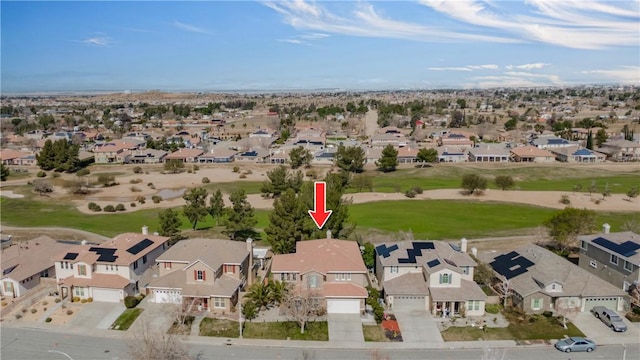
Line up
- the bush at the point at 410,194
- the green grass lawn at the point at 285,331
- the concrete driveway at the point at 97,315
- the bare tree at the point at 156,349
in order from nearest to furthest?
the bare tree at the point at 156,349 < the green grass lawn at the point at 285,331 < the concrete driveway at the point at 97,315 < the bush at the point at 410,194

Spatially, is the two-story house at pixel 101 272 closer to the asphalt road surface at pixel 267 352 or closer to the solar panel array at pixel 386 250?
the asphalt road surface at pixel 267 352

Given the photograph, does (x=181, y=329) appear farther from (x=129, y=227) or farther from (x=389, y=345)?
(x=129, y=227)

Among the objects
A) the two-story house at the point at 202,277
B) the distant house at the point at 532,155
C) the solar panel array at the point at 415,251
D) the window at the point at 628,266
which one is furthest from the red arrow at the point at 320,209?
the distant house at the point at 532,155

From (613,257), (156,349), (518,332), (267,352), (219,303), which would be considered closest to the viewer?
(156,349)

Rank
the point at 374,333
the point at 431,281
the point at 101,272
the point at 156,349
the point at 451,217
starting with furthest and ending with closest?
the point at 451,217 < the point at 101,272 < the point at 431,281 < the point at 374,333 < the point at 156,349

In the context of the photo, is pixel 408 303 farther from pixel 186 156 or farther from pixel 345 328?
pixel 186 156

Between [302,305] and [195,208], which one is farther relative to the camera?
[195,208]

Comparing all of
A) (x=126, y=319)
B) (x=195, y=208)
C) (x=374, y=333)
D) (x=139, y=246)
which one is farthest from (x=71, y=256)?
(x=374, y=333)
